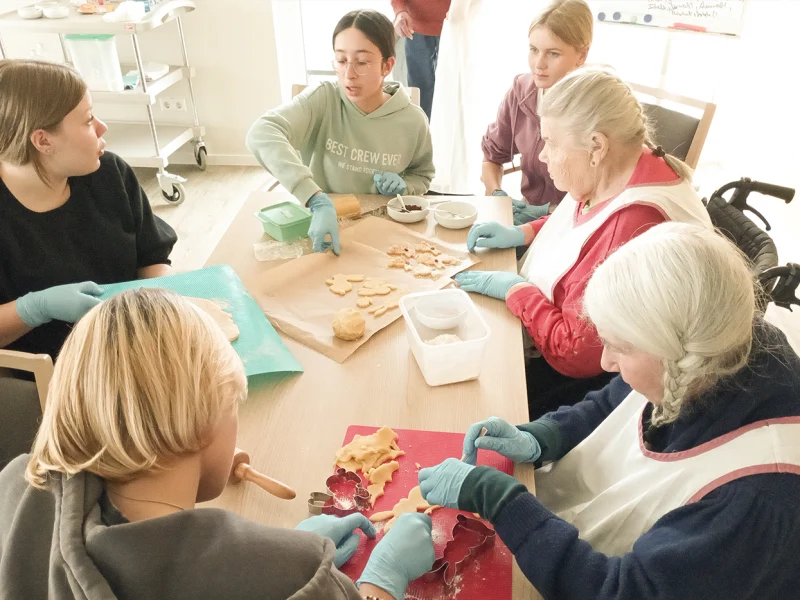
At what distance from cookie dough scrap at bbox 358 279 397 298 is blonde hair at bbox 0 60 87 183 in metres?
0.86

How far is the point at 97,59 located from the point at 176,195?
0.90 meters

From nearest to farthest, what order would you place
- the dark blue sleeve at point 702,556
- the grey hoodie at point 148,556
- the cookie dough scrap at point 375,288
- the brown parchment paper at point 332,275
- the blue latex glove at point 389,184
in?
1. the grey hoodie at point 148,556
2. the dark blue sleeve at point 702,556
3. the brown parchment paper at point 332,275
4. the cookie dough scrap at point 375,288
5. the blue latex glove at point 389,184

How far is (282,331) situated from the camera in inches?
54.9

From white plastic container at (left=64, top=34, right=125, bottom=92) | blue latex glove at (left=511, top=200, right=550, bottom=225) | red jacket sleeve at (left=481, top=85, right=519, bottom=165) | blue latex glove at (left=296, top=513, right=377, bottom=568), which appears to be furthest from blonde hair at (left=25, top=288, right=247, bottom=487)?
white plastic container at (left=64, top=34, right=125, bottom=92)

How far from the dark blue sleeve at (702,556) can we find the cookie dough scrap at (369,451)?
0.28 meters

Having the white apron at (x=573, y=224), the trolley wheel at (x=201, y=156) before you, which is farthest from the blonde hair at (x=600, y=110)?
the trolley wheel at (x=201, y=156)

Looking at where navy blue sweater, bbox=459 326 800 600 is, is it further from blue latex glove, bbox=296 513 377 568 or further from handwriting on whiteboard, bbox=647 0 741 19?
handwriting on whiteboard, bbox=647 0 741 19

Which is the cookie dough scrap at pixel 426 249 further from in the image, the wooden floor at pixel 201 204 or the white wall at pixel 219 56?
the white wall at pixel 219 56

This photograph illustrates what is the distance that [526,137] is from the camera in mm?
2457

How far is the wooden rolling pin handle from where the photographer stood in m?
0.96

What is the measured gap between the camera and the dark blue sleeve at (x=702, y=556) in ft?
2.54

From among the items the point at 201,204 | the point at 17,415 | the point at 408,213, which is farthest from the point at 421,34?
the point at 17,415

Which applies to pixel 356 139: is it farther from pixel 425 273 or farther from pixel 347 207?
pixel 425 273

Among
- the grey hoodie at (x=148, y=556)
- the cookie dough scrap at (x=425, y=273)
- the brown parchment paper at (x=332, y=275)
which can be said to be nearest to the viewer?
the grey hoodie at (x=148, y=556)
